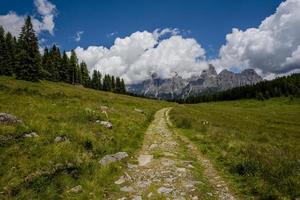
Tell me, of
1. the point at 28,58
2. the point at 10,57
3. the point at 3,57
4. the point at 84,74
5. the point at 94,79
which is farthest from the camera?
the point at 94,79

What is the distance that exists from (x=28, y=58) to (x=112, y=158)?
2382 inches

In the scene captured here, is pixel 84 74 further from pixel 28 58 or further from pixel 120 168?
pixel 120 168

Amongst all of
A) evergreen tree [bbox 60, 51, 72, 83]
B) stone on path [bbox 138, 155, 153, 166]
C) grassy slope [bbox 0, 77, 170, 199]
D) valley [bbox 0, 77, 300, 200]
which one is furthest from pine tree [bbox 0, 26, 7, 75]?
stone on path [bbox 138, 155, 153, 166]

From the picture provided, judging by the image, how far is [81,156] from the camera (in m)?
10.6

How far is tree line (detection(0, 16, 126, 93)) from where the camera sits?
203 ft

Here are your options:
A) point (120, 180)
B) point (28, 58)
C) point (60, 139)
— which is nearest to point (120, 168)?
point (120, 180)

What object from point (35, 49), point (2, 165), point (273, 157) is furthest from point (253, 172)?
point (35, 49)

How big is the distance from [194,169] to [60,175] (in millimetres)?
5745

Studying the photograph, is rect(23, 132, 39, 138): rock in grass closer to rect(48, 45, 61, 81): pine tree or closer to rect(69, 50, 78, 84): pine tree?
rect(48, 45, 61, 81): pine tree

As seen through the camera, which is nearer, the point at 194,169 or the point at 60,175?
the point at 60,175

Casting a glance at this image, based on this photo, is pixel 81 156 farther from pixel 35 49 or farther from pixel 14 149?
pixel 35 49

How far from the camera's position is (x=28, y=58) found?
61.9m

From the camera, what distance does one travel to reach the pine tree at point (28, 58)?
6122 centimetres

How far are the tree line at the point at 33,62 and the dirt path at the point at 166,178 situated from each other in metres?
58.2
